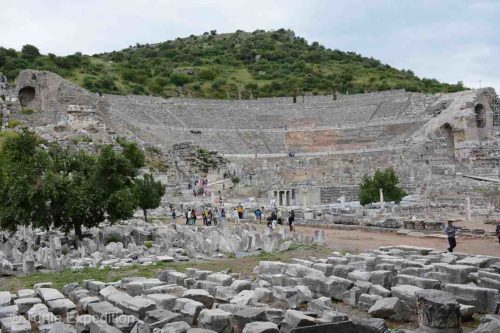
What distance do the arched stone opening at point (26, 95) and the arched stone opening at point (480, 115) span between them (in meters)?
43.0

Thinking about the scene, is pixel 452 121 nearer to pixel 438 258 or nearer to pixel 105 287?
pixel 438 258

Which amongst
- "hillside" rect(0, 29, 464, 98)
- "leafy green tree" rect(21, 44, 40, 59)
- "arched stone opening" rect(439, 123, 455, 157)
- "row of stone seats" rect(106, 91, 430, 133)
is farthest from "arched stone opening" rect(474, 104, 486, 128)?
"leafy green tree" rect(21, 44, 40, 59)

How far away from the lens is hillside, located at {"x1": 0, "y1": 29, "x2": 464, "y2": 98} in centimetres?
6800

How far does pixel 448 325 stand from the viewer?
5.99 m

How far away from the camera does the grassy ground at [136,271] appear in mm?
11117

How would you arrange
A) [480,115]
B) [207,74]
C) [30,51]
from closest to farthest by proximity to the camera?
[480,115]
[30,51]
[207,74]

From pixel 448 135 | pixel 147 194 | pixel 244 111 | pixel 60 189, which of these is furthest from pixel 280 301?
pixel 244 111

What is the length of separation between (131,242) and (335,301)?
9.45m

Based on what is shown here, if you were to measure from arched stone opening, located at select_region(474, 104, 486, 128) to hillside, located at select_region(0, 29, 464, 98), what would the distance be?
560 inches

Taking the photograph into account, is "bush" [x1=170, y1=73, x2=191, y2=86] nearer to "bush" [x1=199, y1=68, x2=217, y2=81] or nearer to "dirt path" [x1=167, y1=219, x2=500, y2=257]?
"bush" [x1=199, y1=68, x2=217, y2=81]

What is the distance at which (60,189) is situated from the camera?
15.8 meters

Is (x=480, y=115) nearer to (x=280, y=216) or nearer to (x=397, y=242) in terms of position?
(x=280, y=216)

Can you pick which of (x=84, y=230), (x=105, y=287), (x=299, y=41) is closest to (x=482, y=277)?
(x=105, y=287)

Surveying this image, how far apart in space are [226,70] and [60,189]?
67282mm
